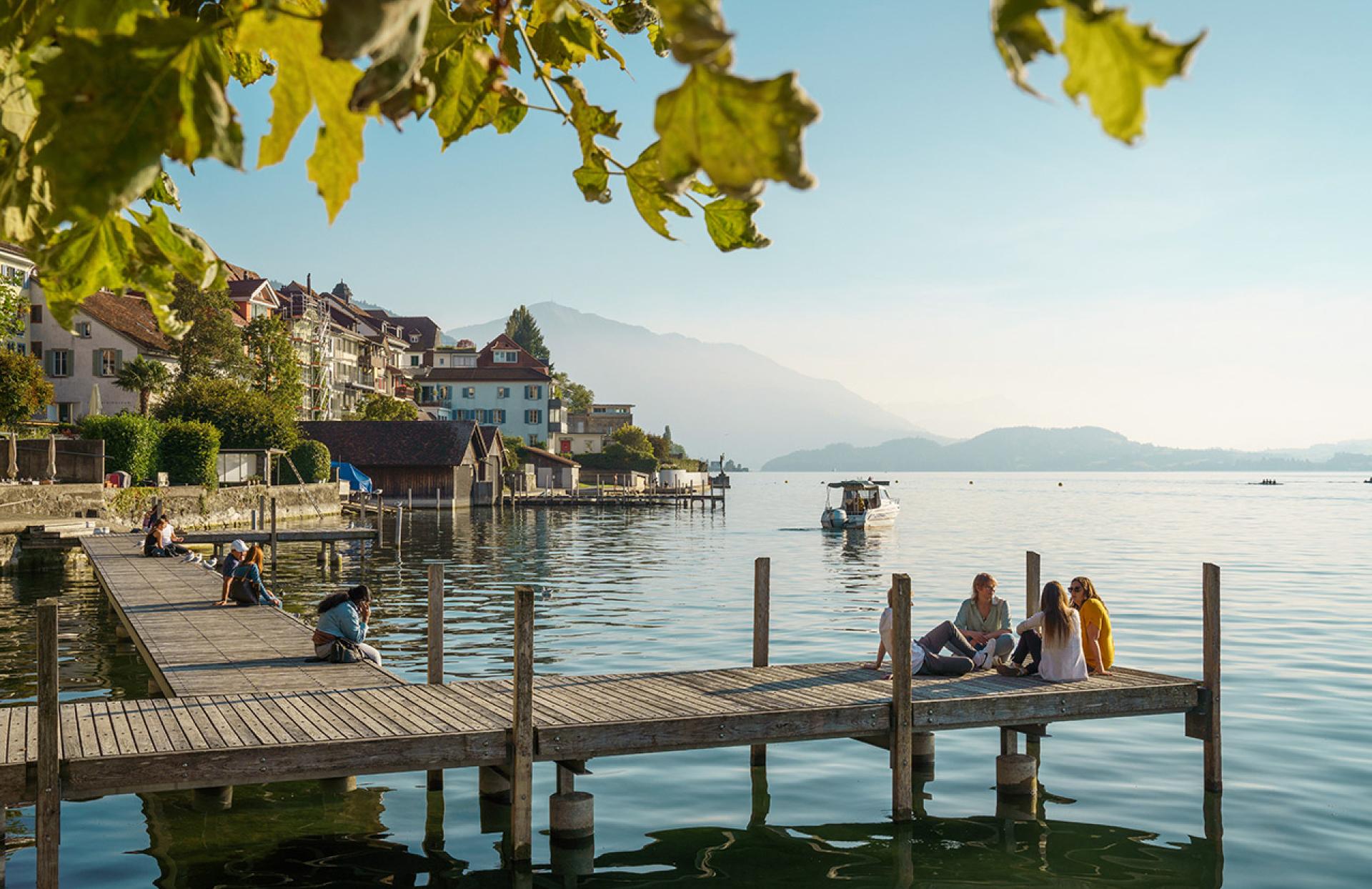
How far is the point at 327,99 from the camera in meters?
1.64

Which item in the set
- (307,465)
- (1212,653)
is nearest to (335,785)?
(1212,653)

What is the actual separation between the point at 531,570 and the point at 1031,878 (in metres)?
38.8

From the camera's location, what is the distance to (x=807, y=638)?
33000mm

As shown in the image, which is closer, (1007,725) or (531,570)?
(1007,725)

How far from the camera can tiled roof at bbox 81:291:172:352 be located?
7925 cm

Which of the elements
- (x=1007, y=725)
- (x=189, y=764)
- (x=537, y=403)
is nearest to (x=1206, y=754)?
(x=1007, y=725)

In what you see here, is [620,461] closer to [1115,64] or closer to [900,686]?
[900,686]

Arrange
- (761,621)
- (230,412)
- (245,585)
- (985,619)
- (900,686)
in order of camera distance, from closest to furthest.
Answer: (900,686) → (985,619) → (761,621) → (245,585) → (230,412)

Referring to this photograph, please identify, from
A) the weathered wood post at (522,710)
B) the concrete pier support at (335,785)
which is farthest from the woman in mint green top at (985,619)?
the concrete pier support at (335,785)

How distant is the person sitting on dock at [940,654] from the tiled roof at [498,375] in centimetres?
12652

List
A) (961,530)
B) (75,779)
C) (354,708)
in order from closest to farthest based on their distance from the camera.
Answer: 1. (75,779)
2. (354,708)
3. (961,530)

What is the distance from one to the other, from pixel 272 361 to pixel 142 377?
1397 cm

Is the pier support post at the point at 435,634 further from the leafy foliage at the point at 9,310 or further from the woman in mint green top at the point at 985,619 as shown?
the leafy foliage at the point at 9,310

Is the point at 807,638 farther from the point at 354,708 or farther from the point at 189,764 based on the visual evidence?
the point at 189,764
